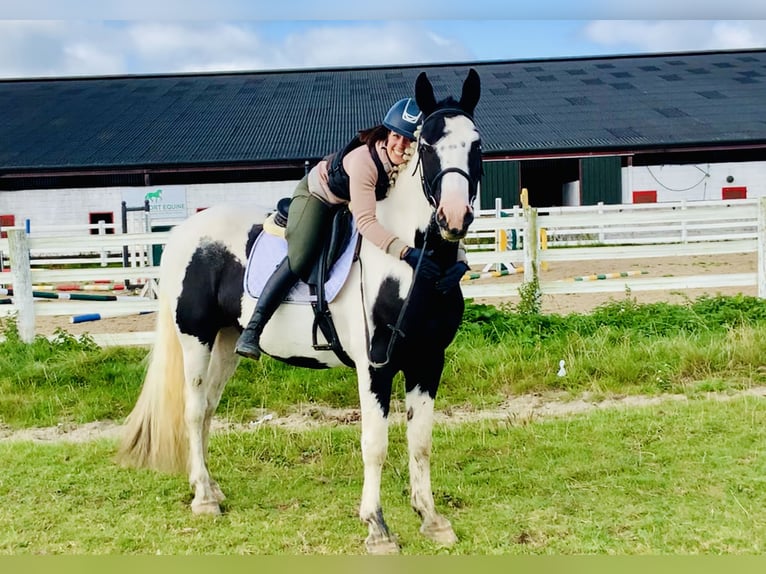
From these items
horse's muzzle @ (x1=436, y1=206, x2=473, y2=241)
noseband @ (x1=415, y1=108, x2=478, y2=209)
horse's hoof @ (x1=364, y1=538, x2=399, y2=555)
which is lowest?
horse's hoof @ (x1=364, y1=538, x2=399, y2=555)

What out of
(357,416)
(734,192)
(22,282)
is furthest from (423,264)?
(734,192)

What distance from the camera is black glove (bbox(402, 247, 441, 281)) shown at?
299cm

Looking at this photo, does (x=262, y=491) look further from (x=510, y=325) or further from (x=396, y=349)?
(x=510, y=325)

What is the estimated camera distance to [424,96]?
9.65 ft

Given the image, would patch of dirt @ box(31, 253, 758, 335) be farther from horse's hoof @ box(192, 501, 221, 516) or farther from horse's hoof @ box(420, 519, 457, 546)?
horse's hoof @ box(420, 519, 457, 546)

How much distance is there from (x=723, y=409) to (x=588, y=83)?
20.4 meters

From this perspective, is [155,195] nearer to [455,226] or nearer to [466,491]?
[466,491]

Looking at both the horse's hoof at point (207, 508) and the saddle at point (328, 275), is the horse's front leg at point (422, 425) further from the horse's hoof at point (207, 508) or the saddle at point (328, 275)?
the horse's hoof at point (207, 508)

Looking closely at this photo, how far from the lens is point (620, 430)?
449 cm

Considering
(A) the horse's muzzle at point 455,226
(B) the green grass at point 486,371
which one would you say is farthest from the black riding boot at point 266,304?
(B) the green grass at point 486,371

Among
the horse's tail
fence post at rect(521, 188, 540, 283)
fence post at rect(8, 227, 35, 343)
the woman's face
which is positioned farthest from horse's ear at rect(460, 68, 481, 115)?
fence post at rect(8, 227, 35, 343)

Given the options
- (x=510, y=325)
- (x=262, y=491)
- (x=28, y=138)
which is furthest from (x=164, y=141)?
(x=262, y=491)

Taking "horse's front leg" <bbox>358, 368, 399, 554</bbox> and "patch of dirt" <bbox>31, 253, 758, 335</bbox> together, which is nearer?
"horse's front leg" <bbox>358, 368, 399, 554</bbox>

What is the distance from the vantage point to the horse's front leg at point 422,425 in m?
3.29
